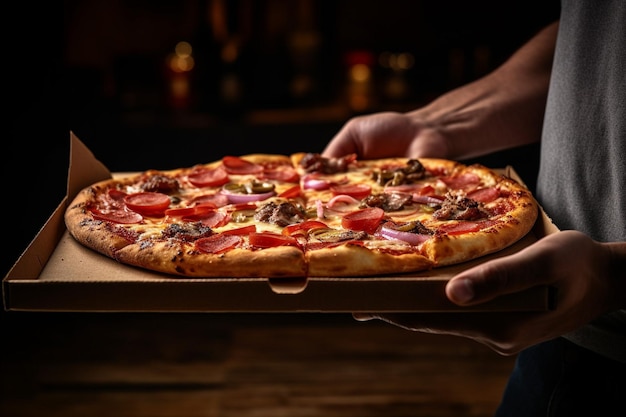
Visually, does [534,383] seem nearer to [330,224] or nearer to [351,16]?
[330,224]

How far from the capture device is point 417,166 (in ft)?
7.61

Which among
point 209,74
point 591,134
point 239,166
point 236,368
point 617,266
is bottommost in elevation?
point 236,368

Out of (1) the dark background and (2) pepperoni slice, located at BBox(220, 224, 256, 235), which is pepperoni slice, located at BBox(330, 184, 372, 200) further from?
(1) the dark background

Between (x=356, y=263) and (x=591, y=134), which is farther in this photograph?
(x=591, y=134)

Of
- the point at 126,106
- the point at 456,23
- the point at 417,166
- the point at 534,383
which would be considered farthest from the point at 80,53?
the point at 534,383

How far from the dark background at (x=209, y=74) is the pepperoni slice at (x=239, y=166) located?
1.79 m

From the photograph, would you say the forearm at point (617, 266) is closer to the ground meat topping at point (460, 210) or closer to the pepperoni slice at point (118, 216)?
the ground meat topping at point (460, 210)

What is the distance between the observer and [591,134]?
1819mm

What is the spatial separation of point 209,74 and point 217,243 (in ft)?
9.81

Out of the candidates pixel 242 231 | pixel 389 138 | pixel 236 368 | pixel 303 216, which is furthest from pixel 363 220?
pixel 236 368

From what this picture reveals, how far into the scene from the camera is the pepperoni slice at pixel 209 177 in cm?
233

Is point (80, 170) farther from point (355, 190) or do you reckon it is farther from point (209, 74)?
point (209, 74)

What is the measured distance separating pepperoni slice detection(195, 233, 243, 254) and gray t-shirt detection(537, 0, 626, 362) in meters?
0.78

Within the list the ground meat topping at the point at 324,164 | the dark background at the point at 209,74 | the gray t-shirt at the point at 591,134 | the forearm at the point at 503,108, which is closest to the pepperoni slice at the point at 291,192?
the ground meat topping at the point at 324,164
